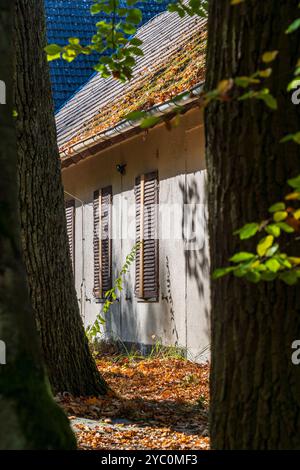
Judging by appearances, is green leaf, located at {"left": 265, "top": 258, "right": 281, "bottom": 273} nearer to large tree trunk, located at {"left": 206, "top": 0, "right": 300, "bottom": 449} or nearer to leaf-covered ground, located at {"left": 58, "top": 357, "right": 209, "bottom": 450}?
large tree trunk, located at {"left": 206, "top": 0, "right": 300, "bottom": 449}

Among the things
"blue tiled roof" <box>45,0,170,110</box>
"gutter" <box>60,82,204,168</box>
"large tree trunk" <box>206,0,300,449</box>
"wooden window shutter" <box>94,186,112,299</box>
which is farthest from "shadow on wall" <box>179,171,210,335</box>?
"blue tiled roof" <box>45,0,170,110</box>

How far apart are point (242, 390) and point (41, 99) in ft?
18.1

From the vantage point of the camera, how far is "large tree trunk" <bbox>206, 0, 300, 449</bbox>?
4.50 metres

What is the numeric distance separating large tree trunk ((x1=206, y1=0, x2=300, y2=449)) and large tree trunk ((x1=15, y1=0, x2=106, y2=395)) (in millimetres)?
4862

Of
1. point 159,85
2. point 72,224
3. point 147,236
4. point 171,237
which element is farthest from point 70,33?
point 171,237

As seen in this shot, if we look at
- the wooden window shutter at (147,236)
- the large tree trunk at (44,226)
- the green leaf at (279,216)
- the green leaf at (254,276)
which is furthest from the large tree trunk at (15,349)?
the wooden window shutter at (147,236)

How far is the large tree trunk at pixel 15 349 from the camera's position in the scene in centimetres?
445

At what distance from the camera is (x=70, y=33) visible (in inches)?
966

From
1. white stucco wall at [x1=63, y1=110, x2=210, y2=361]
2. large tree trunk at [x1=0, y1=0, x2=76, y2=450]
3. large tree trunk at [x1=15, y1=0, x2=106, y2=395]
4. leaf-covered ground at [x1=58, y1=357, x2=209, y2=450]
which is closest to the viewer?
large tree trunk at [x1=0, y1=0, x2=76, y2=450]

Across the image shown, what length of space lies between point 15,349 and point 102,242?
12.7m

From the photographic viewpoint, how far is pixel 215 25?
471 cm

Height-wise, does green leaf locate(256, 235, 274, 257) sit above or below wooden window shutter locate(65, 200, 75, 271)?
below

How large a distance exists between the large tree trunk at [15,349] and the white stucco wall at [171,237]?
26.8ft

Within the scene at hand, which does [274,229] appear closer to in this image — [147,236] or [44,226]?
[44,226]
